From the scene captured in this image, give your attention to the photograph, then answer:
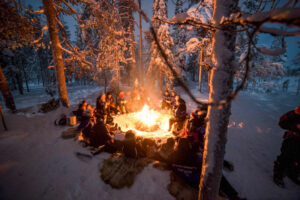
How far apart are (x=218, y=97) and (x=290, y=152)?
12.0 ft

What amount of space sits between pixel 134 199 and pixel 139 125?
4040 mm

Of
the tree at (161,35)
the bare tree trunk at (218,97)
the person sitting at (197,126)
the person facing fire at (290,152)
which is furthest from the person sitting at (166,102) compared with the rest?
the bare tree trunk at (218,97)

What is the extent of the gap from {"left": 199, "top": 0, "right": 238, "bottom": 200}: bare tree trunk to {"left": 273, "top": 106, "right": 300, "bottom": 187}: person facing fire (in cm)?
297

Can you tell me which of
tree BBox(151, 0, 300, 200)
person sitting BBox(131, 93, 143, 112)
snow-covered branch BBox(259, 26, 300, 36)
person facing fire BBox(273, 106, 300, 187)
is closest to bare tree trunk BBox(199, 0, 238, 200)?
tree BBox(151, 0, 300, 200)

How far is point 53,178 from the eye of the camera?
3328 mm

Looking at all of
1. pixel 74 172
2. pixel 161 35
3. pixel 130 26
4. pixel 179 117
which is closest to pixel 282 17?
pixel 74 172

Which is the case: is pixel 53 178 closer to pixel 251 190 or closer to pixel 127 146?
pixel 127 146

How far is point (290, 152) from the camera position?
11.3 ft

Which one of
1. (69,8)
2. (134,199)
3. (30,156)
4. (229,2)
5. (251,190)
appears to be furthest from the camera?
(69,8)

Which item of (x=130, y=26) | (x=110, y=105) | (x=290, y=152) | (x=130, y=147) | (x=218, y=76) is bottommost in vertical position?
(x=130, y=147)

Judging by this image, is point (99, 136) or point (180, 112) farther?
point (180, 112)

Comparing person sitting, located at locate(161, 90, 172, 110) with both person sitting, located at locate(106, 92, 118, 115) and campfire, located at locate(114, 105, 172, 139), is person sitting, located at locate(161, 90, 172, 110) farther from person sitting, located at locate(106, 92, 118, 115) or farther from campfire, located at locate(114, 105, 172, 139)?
person sitting, located at locate(106, 92, 118, 115)

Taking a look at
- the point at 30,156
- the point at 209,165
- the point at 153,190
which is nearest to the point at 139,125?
the point at 153,190

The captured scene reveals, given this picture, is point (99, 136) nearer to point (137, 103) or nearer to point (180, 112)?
point (180, 112)
